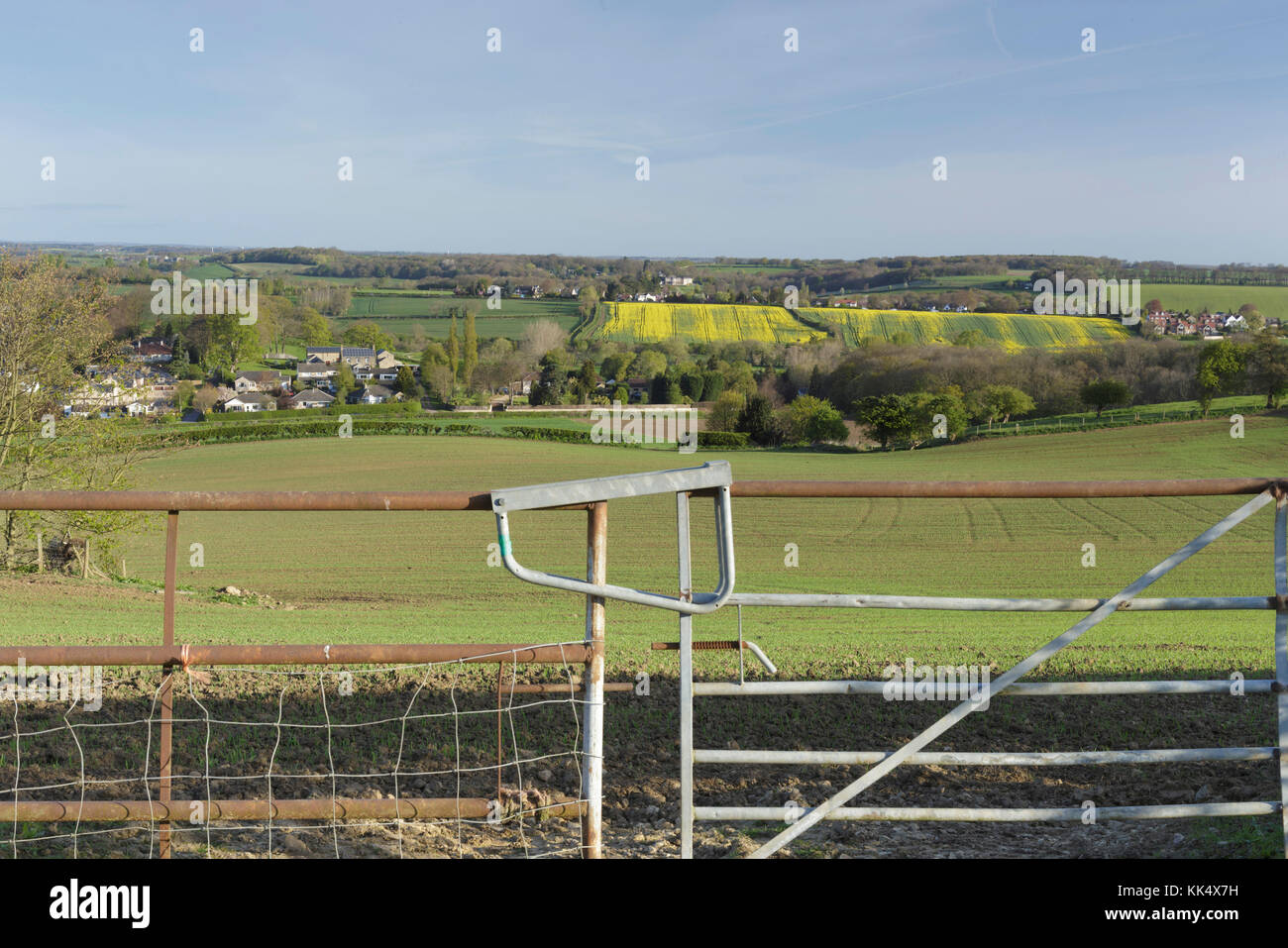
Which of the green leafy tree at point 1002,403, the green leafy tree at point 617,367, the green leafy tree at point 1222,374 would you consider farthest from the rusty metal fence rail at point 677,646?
the green leafy tree at point 617,367

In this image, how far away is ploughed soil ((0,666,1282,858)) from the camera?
4164 millimetres

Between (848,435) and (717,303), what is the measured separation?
57958 millimetres

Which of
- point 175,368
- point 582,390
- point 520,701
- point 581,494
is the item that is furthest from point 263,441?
point 581,494

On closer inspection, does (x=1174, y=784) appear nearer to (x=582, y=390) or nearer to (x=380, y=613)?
(x=380, y=613)

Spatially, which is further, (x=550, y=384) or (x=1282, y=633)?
Answer: (x=550, y=384)

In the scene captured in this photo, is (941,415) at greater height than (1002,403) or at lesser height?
lesser

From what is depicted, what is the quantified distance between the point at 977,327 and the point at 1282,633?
10663cm

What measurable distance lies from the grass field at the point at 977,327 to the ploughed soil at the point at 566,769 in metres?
91.4

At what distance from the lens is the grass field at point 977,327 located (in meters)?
95.5

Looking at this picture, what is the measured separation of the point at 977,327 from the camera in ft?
339

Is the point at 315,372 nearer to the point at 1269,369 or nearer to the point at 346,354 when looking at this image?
the point at 346,354

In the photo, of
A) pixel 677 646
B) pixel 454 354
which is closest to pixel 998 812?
pixel 677 646
